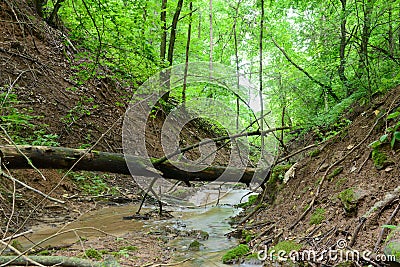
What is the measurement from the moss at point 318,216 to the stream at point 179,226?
0.90 m

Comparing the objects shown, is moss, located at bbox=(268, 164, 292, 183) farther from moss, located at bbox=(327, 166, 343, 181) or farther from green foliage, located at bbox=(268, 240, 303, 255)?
green foliage, located at bbox=(268, 240, 303, 255)

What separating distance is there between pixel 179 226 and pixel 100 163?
175 centimetres

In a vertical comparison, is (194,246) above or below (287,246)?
below

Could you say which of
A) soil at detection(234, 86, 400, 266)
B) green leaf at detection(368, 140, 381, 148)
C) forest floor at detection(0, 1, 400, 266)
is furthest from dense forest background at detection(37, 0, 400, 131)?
green leaf at detection(368, 140, 381, 148)

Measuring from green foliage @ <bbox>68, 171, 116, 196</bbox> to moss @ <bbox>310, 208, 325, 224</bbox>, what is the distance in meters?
5.15

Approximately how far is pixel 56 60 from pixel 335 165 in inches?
329

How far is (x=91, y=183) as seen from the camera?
25.5 ft

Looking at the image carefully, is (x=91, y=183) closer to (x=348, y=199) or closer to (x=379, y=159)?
(x=348, y=199)

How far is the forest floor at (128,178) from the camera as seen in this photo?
10.7 ft

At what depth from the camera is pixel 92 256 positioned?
12.0 feet

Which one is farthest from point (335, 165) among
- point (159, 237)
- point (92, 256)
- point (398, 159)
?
point (92, 256)

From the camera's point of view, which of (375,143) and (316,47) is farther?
(316,47)

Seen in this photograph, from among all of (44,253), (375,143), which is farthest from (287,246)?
(44,253)

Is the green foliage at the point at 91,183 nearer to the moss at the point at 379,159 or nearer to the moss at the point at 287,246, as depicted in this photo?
the moss at the point at 287,246
